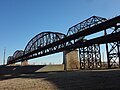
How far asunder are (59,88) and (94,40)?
29.9 metres

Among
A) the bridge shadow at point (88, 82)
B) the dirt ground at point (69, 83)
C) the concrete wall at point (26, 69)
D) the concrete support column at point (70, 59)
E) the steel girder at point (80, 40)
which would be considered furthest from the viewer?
the concrete support column at point (70, 59)

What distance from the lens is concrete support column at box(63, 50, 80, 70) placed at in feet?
197

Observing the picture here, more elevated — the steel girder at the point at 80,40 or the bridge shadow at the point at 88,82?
the steel girder at the point at 80,40

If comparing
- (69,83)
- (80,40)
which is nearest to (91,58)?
(80,40)

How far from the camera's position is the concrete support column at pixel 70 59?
59.9 meters

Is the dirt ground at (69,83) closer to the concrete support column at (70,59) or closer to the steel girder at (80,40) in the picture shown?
the steel girder at (80,40)

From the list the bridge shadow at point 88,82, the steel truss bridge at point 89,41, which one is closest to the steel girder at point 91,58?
the steel truss bridge at point 89,41

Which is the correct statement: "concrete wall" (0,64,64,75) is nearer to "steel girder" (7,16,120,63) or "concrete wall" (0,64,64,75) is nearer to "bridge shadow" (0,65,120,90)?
"steel girder" (7,16,120,63)

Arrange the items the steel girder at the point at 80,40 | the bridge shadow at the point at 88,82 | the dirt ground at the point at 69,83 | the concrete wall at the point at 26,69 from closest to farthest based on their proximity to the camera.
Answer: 1. the bridge shadow at the point at 88,82
2. the dirt ground at the point at 69,83
3. the steel girder at the point at 80,40
4. the concrete wall at the point at 26,69

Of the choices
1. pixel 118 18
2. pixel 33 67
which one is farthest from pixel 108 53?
pixel 33 67

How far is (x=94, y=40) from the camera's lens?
4294 cm

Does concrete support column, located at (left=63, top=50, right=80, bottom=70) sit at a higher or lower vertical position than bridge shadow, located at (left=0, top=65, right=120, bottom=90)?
higher

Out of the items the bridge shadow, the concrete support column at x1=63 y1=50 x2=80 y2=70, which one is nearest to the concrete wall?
the concrete support column at x1=63 y1=50 x2=80 y2=70

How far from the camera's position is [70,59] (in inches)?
2394
